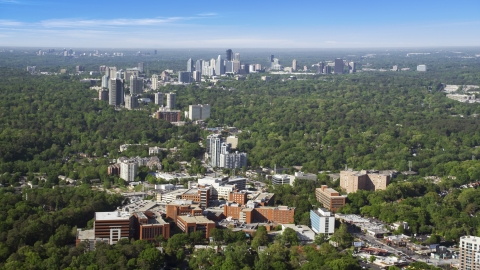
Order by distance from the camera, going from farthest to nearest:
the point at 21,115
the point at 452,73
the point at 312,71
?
the point at 312,71
the point at 452,73
the point at 21,115

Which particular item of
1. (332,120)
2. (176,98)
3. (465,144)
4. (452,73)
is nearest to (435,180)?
(465,144)

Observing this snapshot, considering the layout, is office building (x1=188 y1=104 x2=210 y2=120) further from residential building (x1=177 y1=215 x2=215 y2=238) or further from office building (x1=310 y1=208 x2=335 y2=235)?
office building (x1=310 y1=208 x2=335 y2=235)

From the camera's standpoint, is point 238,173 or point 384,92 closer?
point 238,173

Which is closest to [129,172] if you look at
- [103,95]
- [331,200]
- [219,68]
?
[331,200]

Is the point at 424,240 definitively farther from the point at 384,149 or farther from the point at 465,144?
the point at 465,144

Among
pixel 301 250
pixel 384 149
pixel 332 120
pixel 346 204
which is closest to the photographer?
pixel 301 250
